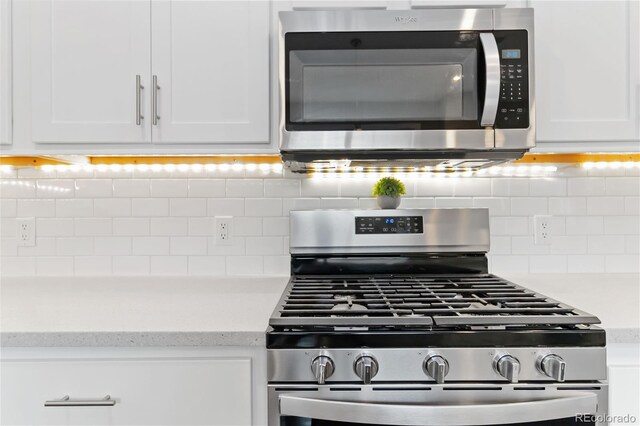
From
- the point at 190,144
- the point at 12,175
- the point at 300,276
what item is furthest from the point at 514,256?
the point at 12,175

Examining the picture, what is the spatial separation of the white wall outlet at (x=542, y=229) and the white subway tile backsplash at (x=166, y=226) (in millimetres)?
1362

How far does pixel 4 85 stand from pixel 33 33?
191 mm

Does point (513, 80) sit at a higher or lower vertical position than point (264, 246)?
higher

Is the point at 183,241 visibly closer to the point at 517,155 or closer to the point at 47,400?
the point at 47,400

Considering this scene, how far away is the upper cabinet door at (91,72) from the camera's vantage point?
1.39 metres

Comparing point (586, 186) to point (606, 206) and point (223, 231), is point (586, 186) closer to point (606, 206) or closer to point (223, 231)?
point (606, 206)

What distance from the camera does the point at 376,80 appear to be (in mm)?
1298

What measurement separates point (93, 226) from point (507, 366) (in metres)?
1.52

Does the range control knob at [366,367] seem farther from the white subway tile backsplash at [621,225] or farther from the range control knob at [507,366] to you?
the white subway tile backsplash at [621,225]

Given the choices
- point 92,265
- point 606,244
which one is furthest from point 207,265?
point 606,244

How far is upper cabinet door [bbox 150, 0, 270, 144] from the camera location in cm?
140

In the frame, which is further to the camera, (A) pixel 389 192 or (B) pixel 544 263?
(B) pixel 544 263

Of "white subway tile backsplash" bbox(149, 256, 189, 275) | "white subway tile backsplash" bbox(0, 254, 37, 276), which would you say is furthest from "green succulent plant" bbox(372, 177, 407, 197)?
"white subway tile backsplash" bbox(0, 254, 37, 276)

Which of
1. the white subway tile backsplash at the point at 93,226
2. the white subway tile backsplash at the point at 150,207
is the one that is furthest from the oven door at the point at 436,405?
the white subway tile backsplash at the point at 93,226
